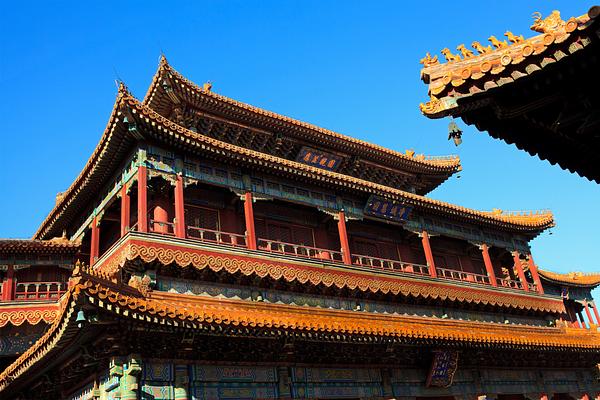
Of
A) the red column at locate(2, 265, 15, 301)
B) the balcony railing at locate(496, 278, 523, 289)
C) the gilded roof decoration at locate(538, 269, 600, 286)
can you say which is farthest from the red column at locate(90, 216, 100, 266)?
the gilded roof decoration at locate(538, 269, 600, 286)

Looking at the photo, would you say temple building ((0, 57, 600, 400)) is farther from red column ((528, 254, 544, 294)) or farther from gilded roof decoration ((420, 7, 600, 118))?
gilded roof decoration ((420, 7, 600, 118))

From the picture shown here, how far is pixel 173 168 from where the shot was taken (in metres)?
14.3

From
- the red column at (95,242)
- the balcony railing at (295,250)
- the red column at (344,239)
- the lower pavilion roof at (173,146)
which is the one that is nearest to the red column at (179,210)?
the balcony railing at (295,250)

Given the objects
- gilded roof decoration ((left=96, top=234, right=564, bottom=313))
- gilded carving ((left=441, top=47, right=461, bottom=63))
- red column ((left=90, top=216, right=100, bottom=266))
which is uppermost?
red column ((left=90, top=216, right=100, bottom=266))

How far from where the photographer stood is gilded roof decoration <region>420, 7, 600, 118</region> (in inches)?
221

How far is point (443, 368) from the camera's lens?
50.9 feet

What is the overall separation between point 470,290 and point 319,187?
6.92m

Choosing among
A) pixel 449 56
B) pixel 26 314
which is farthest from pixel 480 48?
pixel 26 314

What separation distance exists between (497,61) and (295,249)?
34.3ft

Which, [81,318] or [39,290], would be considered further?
[39,290]

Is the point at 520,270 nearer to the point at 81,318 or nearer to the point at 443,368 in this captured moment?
the point at 443,368

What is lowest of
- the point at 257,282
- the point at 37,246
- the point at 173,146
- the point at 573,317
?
the point at 257,282

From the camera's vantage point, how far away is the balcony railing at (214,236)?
47.0 feet

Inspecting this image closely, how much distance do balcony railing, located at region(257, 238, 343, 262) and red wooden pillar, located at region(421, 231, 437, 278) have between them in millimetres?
3273
